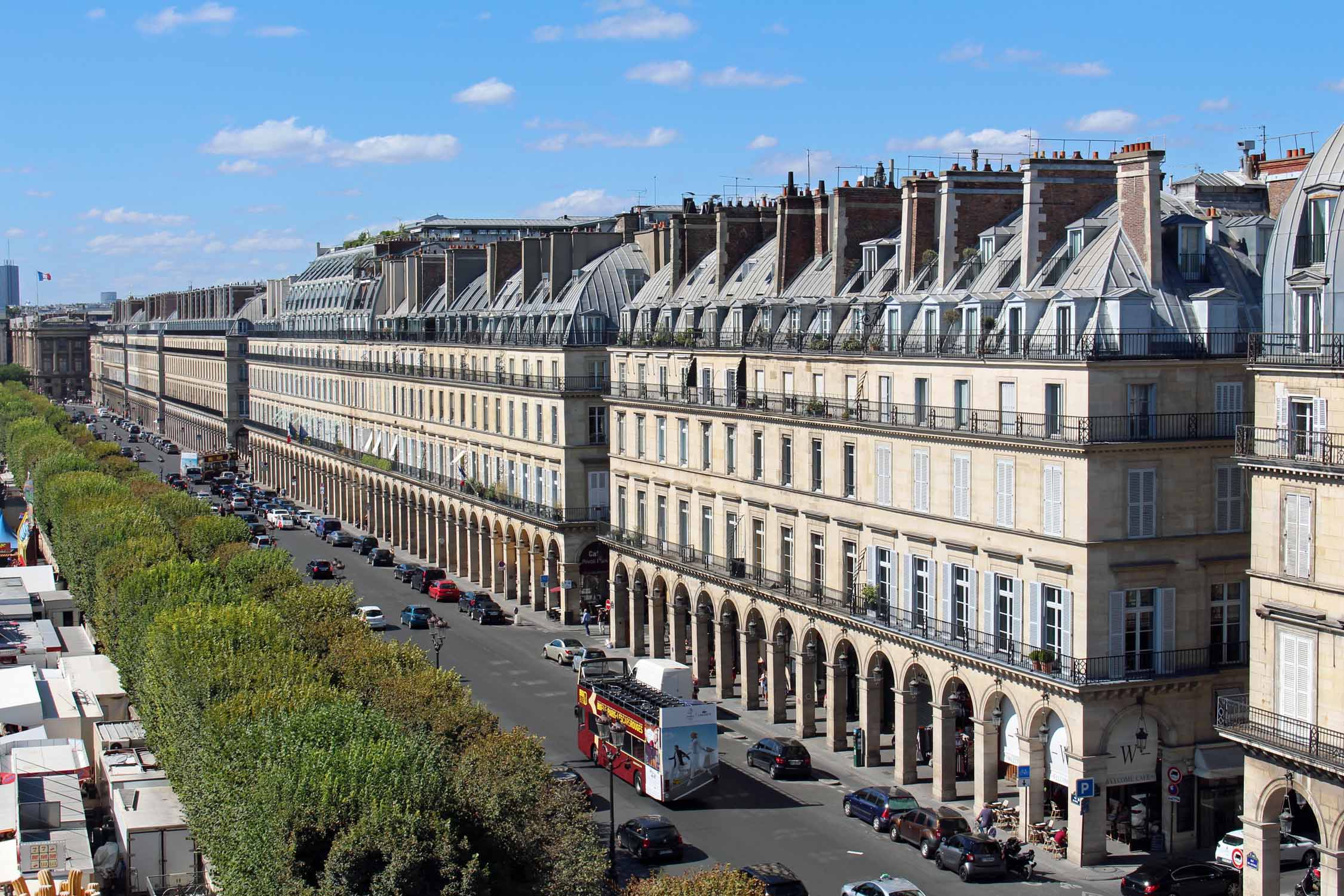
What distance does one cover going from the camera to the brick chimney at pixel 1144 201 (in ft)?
162

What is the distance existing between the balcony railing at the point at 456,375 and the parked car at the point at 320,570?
1458 cm

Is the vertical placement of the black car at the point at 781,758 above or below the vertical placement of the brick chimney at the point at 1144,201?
below

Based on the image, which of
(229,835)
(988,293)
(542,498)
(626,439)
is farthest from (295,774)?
(542,498)

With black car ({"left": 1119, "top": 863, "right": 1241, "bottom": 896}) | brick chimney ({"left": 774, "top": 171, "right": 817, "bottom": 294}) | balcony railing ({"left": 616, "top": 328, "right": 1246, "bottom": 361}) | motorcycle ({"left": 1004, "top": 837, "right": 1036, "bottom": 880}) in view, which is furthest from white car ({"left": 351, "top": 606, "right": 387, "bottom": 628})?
black car ({"left": 1119, "top": 863, "right": 1241, "bottom": 896})

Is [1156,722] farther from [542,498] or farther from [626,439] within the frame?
[542,498]

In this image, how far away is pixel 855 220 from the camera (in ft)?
211

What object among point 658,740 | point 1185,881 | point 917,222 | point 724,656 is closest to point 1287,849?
point 1185,881

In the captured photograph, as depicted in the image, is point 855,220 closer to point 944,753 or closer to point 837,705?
point 837,705

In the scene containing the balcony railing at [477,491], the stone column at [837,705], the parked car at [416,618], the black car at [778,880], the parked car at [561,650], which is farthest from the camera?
the balcony railing at [477,491]

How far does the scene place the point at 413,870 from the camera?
106 ft

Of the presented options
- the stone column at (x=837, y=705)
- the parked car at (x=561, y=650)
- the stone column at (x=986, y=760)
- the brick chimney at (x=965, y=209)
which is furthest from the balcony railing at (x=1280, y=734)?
the parked car at (x=561, y=650)

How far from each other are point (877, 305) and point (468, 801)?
96.3 feet

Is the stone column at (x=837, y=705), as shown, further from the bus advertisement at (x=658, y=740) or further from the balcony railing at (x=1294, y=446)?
the balcony railing at (x=1294, y=446)

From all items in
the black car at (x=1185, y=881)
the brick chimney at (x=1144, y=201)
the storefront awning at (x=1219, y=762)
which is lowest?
the black car at (x=1185, y=881)
